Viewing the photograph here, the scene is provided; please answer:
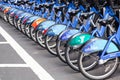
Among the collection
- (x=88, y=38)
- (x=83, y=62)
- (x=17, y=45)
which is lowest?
(x=17, y=45)

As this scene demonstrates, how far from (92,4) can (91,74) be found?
5.45ft

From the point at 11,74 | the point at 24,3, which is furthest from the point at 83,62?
the point at 24,3

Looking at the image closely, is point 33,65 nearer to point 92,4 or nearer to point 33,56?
point 33,56

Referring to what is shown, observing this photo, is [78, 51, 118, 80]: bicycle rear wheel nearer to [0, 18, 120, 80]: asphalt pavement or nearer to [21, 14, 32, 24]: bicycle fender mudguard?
[0, 18, 120, 80]: asphalt pavement

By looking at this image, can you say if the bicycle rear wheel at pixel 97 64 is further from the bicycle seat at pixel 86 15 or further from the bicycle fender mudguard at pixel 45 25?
the bicycle fender mudguard at pixel 45 25

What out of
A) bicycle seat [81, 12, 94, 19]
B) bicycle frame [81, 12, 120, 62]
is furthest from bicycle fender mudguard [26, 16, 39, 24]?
bicycle frame [81, 12, 120, 62]

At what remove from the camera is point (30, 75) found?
6.28 meters

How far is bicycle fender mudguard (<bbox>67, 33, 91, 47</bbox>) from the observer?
5.97 m

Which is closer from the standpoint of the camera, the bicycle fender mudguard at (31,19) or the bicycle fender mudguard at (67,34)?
the bicycle fender mudguard at (67,34)

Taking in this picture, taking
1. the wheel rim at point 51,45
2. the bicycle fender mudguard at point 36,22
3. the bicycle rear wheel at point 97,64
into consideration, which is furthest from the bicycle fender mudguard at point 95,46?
the bicycle fender mudguard at point 36,22

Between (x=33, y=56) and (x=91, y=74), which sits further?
(x=33, y=56)

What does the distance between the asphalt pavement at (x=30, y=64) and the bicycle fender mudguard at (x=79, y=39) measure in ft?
1.99

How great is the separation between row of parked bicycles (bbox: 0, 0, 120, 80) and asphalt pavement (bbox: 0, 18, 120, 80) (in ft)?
0.62

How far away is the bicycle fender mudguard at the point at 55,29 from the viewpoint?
7265 millimetres
